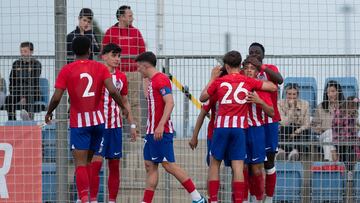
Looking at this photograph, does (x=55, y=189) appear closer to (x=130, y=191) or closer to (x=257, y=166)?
(x=130, y=191)

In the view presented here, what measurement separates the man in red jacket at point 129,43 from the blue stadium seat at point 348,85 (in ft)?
9.03

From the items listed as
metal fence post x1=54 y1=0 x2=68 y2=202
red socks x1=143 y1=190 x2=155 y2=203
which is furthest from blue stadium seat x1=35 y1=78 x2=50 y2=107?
red socks x1=143 y1=190 x2=155 y2=203

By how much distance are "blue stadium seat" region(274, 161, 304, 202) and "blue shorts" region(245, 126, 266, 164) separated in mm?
1566

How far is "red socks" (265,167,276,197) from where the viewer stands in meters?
14.8

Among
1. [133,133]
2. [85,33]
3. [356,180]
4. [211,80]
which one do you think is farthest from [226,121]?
[85,33]

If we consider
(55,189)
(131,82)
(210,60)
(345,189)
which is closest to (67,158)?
(55,189)

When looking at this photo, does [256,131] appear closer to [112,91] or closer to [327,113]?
[327,113]

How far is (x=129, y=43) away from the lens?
16.0 metres

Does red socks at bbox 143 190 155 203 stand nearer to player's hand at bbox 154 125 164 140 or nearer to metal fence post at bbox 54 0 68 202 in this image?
player's hand at bbox 154 125 164 140

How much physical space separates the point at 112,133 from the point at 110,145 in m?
0.17

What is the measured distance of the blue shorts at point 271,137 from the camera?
1467cm

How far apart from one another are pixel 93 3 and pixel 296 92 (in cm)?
316

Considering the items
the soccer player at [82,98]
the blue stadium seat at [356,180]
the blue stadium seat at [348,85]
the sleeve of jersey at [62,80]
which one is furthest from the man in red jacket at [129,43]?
the blue stadium seat at [356,180]

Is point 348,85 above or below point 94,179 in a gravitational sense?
above
